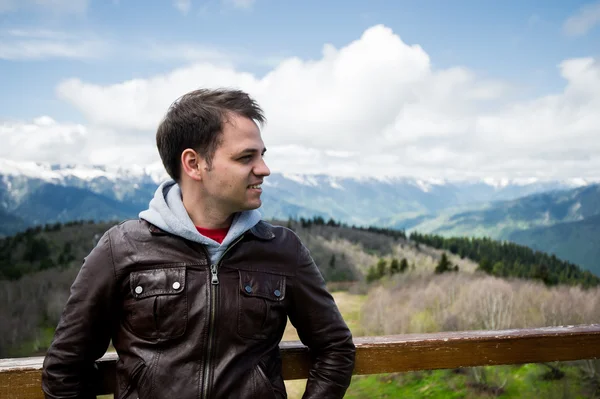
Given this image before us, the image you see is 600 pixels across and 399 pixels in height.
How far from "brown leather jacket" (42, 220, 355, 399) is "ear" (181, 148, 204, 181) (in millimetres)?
288

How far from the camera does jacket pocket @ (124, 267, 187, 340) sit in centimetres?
193

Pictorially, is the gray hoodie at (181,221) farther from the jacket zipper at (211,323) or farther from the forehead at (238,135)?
the forehead at (238,135)

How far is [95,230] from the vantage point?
86.0 metres

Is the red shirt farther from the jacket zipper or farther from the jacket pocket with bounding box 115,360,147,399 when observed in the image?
the jacket pocket with bounding box 115,360,147,399

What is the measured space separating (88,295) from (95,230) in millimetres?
91896

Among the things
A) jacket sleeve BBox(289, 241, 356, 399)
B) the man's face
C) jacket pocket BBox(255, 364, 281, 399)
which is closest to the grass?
jacket sleeve BBox(289, 241, 356, 399)

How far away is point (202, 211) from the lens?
2129mm

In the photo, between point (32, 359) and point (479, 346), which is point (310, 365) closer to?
point (479, 346)

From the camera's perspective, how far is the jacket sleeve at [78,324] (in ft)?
6.33

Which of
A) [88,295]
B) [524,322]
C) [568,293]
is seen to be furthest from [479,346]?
[568,293]

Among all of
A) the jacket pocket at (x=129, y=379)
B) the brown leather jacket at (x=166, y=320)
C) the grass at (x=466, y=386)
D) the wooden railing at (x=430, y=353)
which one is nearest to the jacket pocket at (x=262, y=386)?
the brown leather jacket at (x=166, y=320)

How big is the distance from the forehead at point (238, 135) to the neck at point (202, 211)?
268mm

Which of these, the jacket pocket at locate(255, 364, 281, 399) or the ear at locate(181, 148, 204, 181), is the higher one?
the ear at locate(181, 148, 204, 181)

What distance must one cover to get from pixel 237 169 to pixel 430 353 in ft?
4.73
